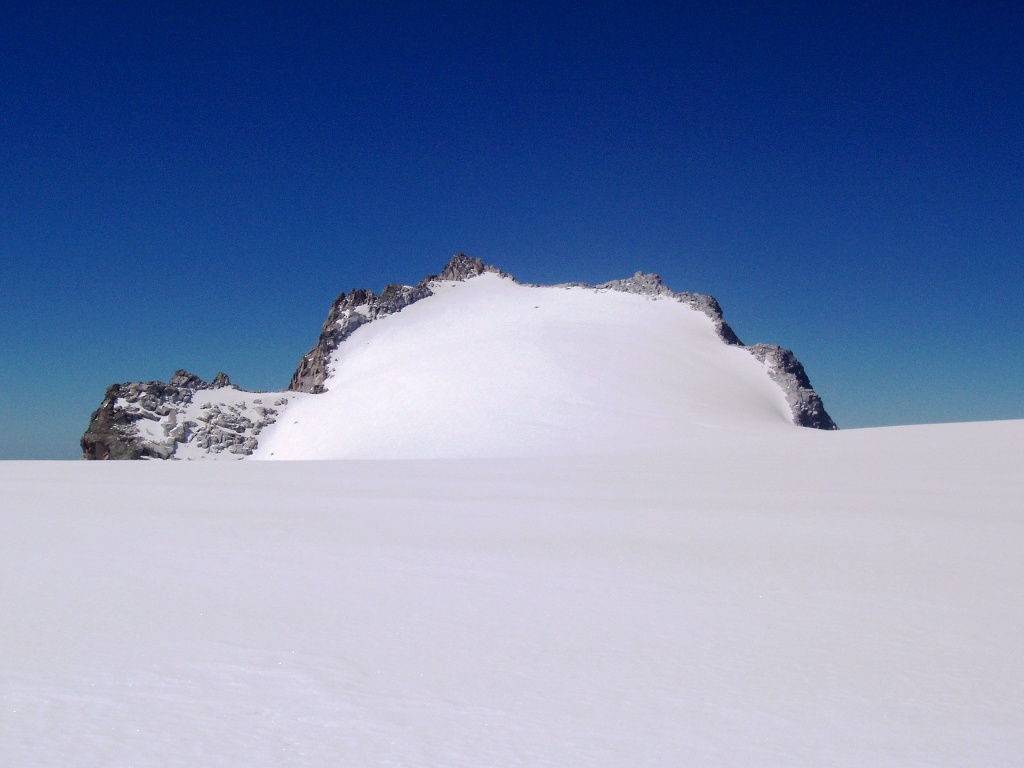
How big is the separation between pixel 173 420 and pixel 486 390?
14.4 m

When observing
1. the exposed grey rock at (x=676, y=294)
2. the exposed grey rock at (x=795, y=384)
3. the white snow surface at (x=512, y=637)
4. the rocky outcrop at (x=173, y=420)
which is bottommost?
the white snow surface at (x=512, y=637)

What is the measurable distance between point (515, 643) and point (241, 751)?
4.46ft

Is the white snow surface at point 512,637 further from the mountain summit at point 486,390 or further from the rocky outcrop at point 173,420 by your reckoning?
the rocky outcrop at point 173,420

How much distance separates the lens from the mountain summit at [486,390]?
85.2 feet

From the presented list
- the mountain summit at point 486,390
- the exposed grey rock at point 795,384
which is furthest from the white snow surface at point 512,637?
the exposed grey rock at point 795,384

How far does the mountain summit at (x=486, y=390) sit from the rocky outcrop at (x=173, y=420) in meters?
0.07

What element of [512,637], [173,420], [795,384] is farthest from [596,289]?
[512,637]

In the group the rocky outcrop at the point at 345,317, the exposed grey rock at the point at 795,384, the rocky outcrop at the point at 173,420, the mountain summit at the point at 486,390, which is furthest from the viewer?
the rocky outcrop at the point at 345,317

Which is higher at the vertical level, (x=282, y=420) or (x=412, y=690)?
(x=282, y=420)

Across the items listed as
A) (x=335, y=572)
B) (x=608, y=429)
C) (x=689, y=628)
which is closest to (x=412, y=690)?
(x=689, y=628)

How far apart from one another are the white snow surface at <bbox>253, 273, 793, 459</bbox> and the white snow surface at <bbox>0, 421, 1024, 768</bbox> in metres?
14.5

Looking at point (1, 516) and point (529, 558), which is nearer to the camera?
point (529, 558)

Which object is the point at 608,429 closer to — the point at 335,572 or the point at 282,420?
the point at 282,420

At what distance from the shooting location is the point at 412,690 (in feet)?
8.68
